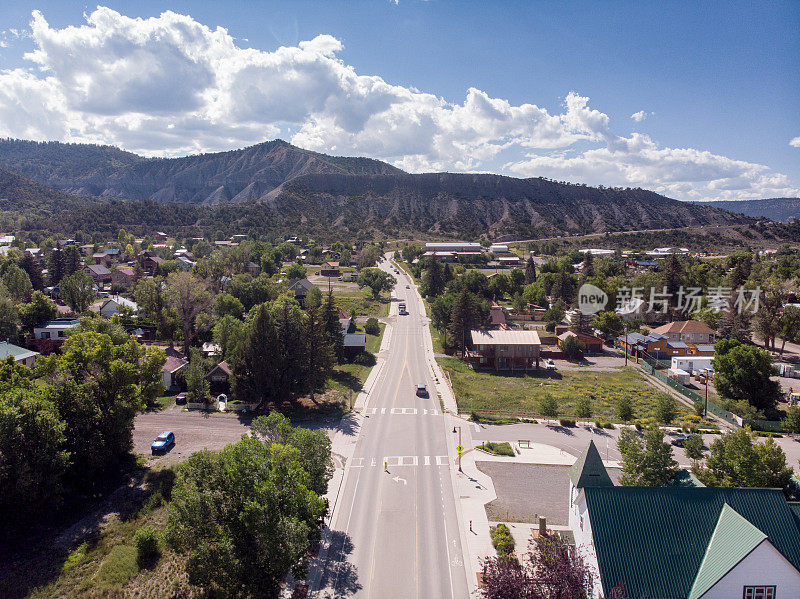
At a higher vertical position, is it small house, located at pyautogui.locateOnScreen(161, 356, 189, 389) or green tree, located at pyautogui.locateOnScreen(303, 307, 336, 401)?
green tree, located at pyautogui.locateOnScreen(303, 307, 336, 401)

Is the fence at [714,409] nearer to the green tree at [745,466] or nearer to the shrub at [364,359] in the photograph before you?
the green tree at [745,466]

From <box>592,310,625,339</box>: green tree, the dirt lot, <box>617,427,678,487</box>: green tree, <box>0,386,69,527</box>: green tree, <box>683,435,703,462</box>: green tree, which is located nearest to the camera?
<box>0,386,69,527</box>: green tree

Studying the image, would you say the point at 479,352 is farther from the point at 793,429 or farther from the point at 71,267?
the point at 71,267

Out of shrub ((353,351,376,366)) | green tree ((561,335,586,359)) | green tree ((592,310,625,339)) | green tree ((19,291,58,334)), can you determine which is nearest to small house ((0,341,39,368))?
green tree ((19,291,58,334))

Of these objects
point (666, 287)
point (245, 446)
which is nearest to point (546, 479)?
point (245, 446)

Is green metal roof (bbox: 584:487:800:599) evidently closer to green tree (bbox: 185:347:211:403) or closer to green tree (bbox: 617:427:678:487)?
green tree (bbox: 617:427:678:487)

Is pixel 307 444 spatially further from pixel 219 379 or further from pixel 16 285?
pixel 16 285
